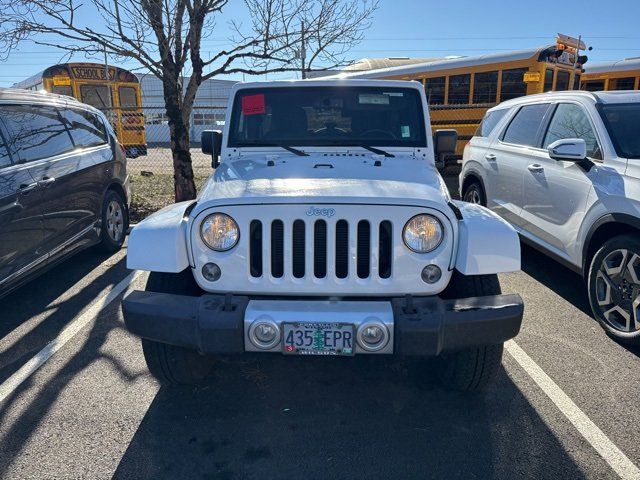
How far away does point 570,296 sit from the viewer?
16.0 feet

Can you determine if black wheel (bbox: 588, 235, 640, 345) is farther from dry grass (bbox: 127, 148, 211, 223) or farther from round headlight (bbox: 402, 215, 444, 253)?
dry grass (bbox: 127, 148, 211, 223)

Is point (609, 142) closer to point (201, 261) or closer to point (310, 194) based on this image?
point (310, 194)

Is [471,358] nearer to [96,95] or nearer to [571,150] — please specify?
[571,150]

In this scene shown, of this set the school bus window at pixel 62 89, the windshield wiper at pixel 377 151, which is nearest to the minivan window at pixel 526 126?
the windshield wiper at pixel 377 151

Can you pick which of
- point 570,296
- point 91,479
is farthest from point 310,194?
point 570,296

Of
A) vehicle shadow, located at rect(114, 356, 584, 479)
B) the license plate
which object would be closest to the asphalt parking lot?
vehicle shadow, located at rect(114, 356, 584, 479)

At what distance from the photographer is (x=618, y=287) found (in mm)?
3838

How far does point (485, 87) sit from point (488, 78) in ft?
0.67

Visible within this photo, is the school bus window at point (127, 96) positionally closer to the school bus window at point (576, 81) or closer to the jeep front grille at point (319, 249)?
the school bus window at point (576, 81)

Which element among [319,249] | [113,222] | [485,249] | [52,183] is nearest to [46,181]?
[52,183]

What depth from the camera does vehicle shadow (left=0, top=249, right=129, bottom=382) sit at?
153 inches

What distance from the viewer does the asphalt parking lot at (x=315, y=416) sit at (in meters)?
2.58

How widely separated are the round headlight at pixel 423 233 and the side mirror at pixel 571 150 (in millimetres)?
2084

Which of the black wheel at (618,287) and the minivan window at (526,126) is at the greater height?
the minivan window at (526,126)
